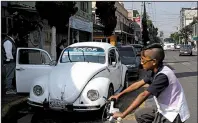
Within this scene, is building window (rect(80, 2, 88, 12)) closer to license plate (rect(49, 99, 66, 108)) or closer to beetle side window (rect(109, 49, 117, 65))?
beetle side window (rect(109, 49, 117, 65))

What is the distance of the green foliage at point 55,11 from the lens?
17.9 metres

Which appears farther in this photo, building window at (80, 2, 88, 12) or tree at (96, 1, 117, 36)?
tree at (96, 1, 117, 36)

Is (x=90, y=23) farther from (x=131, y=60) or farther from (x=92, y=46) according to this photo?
(x=92, y=46)

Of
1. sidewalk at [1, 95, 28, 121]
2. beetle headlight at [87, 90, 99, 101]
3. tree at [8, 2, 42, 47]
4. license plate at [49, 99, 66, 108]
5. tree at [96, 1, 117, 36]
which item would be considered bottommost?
sidewalk at [1, 95, 28, 121]

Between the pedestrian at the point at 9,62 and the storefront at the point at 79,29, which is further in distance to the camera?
the storefront at the point at 79,29

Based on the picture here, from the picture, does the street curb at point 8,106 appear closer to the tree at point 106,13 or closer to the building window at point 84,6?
the building window at point 84,6

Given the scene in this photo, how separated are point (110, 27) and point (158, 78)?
33.0m

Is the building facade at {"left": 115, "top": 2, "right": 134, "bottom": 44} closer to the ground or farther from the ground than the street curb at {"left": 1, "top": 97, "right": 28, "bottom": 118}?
farther from the ground

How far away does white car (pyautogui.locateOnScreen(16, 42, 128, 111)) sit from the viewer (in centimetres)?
802

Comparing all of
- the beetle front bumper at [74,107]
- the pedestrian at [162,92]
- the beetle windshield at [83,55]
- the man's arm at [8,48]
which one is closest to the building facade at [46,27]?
the man's arm at [8,48]

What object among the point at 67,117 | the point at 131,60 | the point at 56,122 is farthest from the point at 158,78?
the point at 131,60

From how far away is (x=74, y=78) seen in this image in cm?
839

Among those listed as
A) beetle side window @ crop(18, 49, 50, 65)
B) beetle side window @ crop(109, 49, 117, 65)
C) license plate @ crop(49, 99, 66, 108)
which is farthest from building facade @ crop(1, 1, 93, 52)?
license plate @ crop(49, 99, 66, 108)

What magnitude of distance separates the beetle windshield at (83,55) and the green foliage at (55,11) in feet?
26.3
